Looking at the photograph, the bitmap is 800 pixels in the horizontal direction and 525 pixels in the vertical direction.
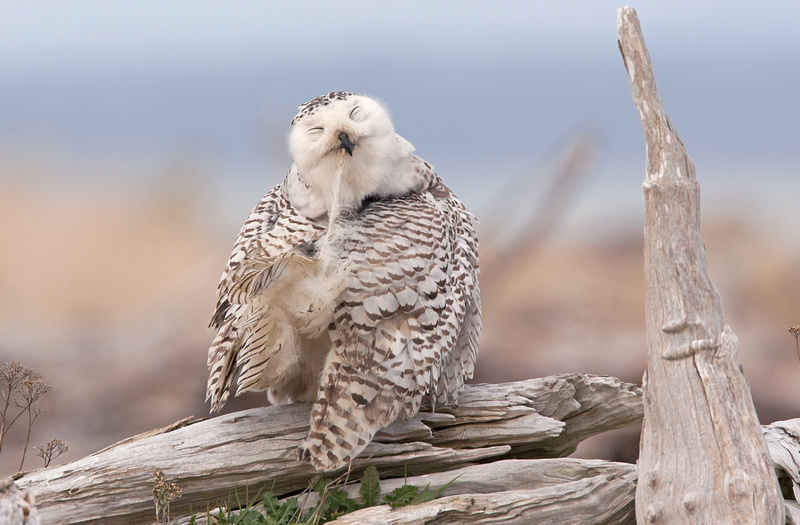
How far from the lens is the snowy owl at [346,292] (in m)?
1.97

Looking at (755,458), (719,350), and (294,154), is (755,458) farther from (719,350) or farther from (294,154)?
(294,154)

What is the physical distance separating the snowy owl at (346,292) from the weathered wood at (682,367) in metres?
0.60

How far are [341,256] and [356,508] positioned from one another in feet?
2.70

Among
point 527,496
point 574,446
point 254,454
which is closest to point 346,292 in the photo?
point 254,454

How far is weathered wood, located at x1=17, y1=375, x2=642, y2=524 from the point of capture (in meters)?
2.23

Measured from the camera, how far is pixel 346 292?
2.00 metres

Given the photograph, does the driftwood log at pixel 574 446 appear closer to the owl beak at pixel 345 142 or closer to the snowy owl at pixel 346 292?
the snowy owl at pixel 346 292

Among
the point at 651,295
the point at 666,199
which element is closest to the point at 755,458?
the point at 651,295

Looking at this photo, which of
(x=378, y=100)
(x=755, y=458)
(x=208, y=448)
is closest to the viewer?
(x=755, y=458)

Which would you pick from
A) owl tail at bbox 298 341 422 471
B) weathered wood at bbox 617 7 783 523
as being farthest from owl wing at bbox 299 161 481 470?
weathered wood at bbox 617 7 783 523

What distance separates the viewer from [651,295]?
79.2 inches

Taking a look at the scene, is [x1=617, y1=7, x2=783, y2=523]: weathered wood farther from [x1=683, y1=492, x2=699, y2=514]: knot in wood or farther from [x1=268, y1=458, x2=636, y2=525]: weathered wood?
[x1=268, y1=458, x2=636, y2=525]: weathered wood

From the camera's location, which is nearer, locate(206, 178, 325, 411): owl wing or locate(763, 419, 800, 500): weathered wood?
locate(206, 178, 325, 411): owl wing

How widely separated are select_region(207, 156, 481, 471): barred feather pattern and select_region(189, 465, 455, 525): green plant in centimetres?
20
